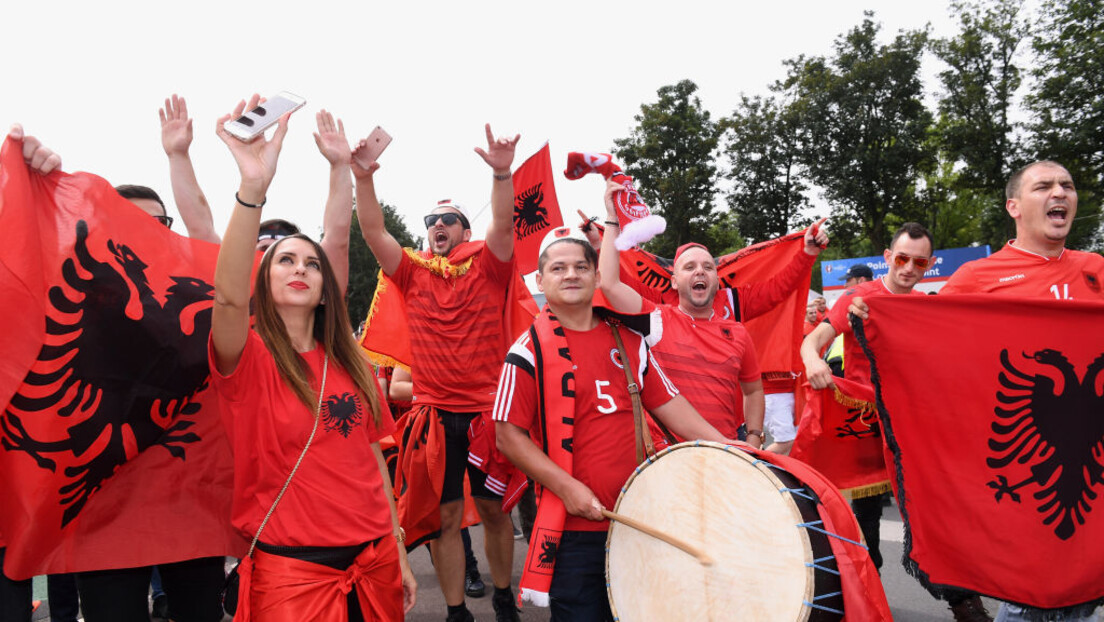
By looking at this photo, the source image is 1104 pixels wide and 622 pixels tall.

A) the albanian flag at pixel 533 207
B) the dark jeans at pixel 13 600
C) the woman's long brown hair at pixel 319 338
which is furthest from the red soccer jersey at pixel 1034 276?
the dark jeans at pixel 13 600

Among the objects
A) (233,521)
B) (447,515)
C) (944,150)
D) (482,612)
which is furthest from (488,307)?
(944,150)

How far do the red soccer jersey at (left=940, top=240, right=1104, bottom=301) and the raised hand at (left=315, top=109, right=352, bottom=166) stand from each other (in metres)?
2.96

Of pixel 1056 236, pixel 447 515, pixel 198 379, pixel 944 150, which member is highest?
pixel 944 150

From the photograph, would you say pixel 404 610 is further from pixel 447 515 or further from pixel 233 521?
pixel 447 515

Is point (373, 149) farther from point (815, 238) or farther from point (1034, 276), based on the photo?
point (1034, 276)

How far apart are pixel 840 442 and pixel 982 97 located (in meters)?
29.4

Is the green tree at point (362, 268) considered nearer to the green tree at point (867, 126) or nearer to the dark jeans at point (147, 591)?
the green tree at point (867, 126)

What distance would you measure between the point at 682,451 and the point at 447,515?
229cm

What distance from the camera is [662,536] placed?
8.45 feet

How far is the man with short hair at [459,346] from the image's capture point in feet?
14.8

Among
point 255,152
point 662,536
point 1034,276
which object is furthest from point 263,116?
point 1034,276

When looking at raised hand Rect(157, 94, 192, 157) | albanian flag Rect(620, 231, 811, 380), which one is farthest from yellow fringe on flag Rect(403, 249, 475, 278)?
raised hand Rect(157, 94, 192, 157)

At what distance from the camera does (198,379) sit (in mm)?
2945

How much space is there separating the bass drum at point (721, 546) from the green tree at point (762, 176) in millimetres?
33419
